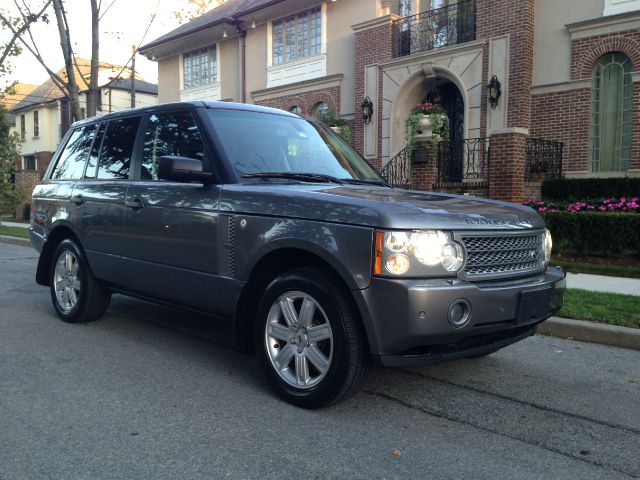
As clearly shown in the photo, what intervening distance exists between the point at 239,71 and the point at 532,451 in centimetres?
1959

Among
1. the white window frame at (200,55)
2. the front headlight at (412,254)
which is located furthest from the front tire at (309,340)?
the white window frame at (200,55)

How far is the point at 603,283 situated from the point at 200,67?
1848cm

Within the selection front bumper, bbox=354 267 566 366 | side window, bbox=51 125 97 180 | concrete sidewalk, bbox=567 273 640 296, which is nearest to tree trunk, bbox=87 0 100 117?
side window, bbox=51 125 97 180

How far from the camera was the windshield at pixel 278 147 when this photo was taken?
4293 mm

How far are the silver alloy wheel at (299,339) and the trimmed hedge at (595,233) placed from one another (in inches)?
283

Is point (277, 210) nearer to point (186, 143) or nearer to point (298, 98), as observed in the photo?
point (186, 143)

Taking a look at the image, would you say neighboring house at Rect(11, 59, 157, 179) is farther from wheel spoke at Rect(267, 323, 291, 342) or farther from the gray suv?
wheel spoke at Rect(267, 323, 291, 342)

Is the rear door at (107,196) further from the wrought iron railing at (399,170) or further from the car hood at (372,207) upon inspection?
the wrought iron railing at (399,170)

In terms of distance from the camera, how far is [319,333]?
3.48 m

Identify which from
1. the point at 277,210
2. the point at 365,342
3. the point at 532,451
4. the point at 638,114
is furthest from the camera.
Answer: the point at 638,114

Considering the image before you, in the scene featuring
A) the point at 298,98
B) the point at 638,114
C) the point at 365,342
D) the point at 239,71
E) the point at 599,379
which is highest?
the point at 239,71

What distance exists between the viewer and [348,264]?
3240 mm

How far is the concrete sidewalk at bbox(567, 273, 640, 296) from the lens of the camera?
7.37m

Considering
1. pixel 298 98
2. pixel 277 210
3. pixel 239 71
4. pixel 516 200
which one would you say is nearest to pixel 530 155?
pixel 516 200
